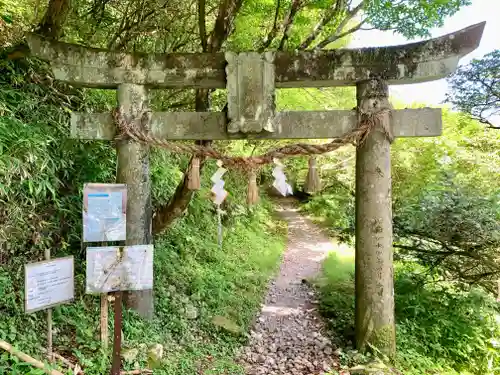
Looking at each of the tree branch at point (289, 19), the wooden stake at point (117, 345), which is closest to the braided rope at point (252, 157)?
the wooden stake at point (117, 345)

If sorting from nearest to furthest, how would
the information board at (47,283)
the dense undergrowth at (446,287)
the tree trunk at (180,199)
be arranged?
the information board at (47,283)
the dense undergrowth at (446,287)
the tree trunk at (180,199)

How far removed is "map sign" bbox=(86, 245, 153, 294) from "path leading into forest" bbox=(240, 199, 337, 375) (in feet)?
5.80

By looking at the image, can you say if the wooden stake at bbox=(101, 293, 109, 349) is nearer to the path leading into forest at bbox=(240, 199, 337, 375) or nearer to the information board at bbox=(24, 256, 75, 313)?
the information board at bbox=(24, 256, 75, 313)

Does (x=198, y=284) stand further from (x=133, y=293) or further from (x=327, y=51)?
(x=327, y=51)

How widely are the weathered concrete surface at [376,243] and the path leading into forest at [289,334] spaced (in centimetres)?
68

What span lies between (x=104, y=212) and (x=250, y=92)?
2.07 metres

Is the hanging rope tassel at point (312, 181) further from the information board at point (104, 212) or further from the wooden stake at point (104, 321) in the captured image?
the wooden stake at point (104, 321)

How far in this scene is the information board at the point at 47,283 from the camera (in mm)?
3162

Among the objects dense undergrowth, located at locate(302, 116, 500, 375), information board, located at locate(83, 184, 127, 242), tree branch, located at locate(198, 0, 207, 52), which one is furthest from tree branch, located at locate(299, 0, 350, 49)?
information board, located at locate(83, 184, 127, 242)

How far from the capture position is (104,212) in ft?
12.6

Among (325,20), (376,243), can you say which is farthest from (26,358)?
(325,20)

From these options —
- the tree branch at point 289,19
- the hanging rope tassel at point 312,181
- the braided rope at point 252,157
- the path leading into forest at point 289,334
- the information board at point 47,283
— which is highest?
the tree branch at point 289,19

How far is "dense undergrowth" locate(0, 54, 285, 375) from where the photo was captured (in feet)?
12.1

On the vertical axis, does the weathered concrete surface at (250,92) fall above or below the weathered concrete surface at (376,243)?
above
